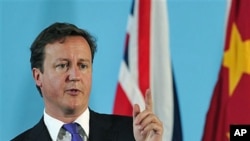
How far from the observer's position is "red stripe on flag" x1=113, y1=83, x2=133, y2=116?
6.42 feet

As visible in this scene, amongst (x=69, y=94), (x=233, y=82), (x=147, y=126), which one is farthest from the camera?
(x=233, y=82)

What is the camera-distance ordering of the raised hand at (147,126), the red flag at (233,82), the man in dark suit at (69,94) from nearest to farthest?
the raised hand at (147,126) → the man in dark suit at (69,94) → the red flag at (233,82)

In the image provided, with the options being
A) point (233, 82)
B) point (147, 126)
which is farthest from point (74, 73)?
point (233, 82)

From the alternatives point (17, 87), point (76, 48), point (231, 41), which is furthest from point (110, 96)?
point (76, 48)

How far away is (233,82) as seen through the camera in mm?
1903

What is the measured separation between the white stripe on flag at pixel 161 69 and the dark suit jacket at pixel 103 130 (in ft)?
2.13

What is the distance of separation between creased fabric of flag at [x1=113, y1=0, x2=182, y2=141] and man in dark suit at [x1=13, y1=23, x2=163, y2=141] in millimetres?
637

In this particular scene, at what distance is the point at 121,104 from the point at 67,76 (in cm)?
72

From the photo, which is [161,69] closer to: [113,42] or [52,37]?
[113,42]

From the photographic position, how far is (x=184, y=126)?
1.98 metres

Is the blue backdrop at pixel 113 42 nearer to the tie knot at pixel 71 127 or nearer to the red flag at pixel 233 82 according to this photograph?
the red flag at pixel 233 82

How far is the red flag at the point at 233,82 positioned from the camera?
189cm

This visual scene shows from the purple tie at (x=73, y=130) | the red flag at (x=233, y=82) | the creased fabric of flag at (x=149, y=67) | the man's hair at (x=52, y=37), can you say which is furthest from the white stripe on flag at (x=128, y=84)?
the purple tie at (x=73, y=130)

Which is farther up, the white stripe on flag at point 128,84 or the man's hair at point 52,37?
the man's hair at point 52,37
